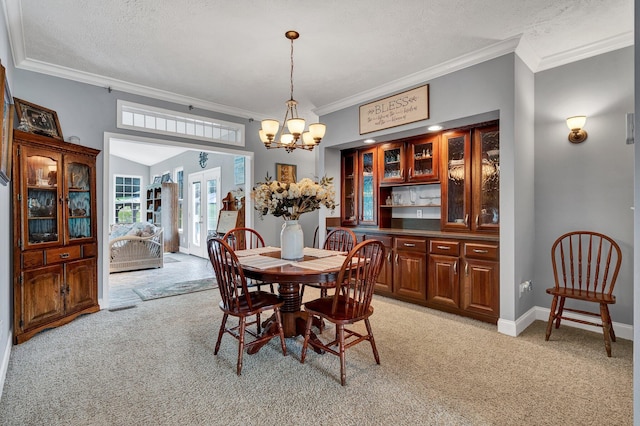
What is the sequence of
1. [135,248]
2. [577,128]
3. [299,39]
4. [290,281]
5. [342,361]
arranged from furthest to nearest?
[135,248] → [577,128] → [299,39] → [290,281] → [342,361]

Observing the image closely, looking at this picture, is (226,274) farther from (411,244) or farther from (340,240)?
(411,244)

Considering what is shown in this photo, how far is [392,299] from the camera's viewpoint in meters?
4.17

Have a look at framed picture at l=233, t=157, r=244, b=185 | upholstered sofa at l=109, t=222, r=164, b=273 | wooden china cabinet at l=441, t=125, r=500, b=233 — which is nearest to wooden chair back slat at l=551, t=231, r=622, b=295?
wooden china cabinet at l=441, t=125, r=500, b=233

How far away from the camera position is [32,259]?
116 inches

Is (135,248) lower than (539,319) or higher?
higher

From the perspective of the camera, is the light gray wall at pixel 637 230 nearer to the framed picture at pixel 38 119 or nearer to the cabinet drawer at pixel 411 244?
the cabinet drawer at pixel 411 244

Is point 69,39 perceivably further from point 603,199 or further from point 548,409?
point 603,199

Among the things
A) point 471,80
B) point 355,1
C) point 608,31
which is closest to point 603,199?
point 608,31

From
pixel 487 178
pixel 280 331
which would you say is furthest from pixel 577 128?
pixel 280 331

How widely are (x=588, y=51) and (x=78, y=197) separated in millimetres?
5328

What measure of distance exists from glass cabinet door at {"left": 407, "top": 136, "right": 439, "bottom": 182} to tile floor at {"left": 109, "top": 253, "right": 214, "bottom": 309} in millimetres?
3754

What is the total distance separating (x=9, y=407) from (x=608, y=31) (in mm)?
5201

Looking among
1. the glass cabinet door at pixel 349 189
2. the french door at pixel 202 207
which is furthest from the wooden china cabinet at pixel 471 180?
the french door at pixel 202 207

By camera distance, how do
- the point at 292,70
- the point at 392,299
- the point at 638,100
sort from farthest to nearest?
the point at 392,299, the point at 292,70, the point at 638,100
